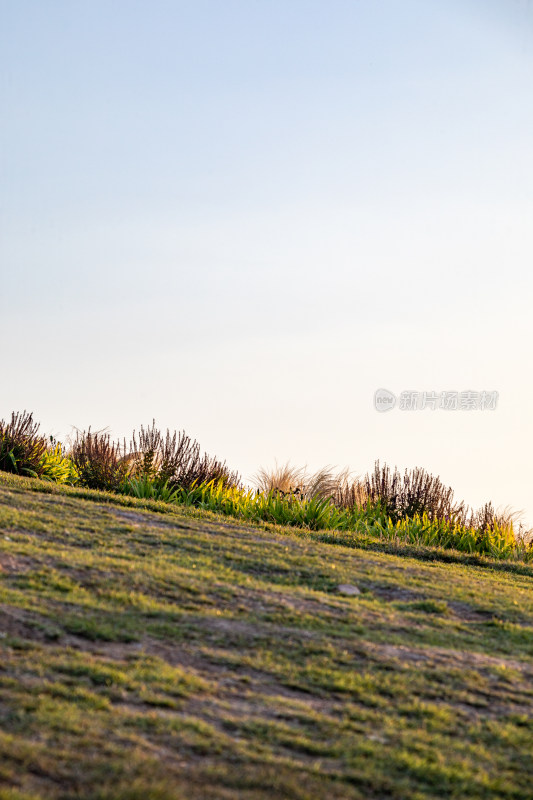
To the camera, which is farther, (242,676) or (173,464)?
(173,464)

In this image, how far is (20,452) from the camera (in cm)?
1558

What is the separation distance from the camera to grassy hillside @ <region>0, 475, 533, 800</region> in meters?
3.87

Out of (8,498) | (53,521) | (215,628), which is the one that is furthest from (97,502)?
(215,628)

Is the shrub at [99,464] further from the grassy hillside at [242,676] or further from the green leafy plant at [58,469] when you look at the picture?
the grassy hillside at [242,676]

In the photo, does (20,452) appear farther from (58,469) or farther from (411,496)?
(411,496)

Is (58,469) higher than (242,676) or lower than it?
higher

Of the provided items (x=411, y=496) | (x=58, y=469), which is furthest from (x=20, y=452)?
(x=411, y=496)

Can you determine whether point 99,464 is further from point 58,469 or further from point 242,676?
point 242,676

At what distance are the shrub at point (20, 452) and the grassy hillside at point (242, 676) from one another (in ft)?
20.8

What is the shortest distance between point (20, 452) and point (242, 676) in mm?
11393

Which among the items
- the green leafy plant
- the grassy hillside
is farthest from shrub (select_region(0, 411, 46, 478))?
the grassy hillside

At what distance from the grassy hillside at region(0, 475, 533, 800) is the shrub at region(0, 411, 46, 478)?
6.33 m

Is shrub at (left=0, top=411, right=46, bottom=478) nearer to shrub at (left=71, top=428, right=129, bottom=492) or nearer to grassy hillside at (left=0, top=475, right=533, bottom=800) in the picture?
shrub at (left=71, top=428, right=129, bottom=492)

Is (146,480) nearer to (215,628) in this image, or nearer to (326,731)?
(215,628)
